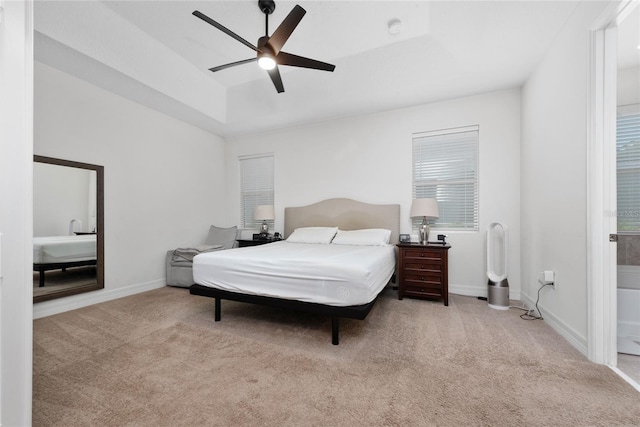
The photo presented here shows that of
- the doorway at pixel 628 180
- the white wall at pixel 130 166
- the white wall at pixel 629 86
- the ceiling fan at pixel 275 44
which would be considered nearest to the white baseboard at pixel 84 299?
the white wall at pixel 130 166

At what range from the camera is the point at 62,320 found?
8.71ft

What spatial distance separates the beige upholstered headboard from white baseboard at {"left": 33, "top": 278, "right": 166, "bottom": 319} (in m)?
2.32

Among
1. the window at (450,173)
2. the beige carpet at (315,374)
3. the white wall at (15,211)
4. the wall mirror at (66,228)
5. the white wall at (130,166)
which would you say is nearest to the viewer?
the white wall at (15,211)

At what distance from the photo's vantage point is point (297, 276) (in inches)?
84.9

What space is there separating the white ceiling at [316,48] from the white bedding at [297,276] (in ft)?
7.84

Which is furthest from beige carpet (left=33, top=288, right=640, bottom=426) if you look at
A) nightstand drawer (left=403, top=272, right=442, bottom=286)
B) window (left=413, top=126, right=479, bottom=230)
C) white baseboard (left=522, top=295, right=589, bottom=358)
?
window (left=413, top=126, right=479, bottom=230)

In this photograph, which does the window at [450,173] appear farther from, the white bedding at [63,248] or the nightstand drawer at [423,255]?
the white bedding at [63,248]

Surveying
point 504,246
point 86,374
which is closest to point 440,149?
point 504,246

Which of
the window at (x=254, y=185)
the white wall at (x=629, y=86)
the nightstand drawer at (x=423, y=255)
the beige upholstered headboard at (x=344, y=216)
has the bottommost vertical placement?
the nightstand drawer at (x=423, y=255)

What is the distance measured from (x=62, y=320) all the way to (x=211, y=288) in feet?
5.40

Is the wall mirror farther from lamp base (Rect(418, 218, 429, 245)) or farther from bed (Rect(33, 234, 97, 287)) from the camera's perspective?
lamp base (Rect(418, 218, 429, 245))

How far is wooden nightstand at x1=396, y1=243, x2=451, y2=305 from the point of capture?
10.2 ft

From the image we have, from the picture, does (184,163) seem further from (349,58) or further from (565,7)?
(565,7)

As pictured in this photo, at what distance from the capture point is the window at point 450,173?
141 inches
